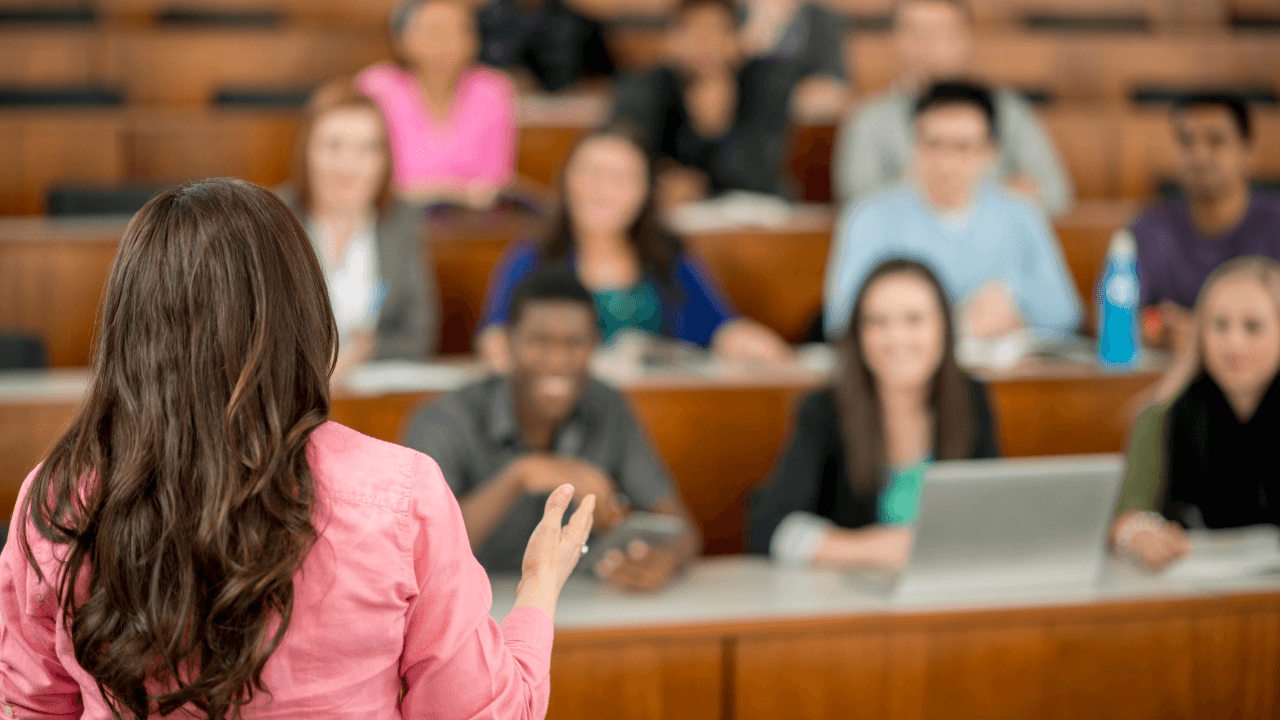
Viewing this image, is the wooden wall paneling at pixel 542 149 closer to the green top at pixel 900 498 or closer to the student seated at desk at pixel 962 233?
the student seated at desk at pixel 962 233

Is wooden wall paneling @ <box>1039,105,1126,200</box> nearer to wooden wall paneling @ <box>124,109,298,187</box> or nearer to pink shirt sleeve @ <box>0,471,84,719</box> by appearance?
wooden wall paneling @ <box>124,109,298,187</box>

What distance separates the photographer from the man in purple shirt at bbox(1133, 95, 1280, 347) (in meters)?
2.85

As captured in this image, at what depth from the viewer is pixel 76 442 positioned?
0.75 meters

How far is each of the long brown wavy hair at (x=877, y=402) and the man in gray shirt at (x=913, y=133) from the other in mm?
1473

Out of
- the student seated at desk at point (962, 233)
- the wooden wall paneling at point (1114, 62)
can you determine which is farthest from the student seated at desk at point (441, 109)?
the wooden wall paneling at point (1114, 62)

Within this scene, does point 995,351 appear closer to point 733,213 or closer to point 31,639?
point 733,213

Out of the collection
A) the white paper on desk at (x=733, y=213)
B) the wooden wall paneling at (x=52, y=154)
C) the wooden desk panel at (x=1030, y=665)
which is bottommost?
the wooden desk panel at (x=1030, y=665)

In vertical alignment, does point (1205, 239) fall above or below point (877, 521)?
above

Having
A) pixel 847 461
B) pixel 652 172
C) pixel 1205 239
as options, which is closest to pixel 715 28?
pixel 652 172

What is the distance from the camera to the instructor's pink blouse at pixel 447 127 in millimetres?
3367

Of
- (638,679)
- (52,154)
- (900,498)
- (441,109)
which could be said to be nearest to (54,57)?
(52,154)

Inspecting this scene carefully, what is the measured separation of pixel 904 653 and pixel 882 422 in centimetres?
52

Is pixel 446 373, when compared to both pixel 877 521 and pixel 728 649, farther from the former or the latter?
pixel 728 649

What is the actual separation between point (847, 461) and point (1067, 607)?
0.46 meters
